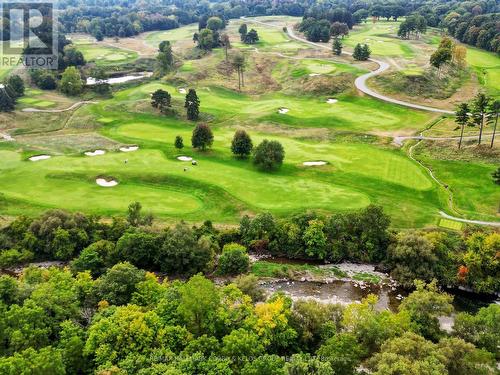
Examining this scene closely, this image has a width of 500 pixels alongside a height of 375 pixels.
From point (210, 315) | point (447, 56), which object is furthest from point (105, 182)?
point (447, 56)

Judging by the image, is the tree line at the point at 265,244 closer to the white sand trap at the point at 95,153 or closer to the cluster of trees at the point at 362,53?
the white sand trap at the point at 95,153

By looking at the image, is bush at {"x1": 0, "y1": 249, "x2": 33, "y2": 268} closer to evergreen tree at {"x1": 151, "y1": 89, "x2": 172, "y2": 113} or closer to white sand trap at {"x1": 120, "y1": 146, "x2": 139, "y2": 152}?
white sand trap at {"x1": 120, "y1": 146, "x2": 139, "y2": 152}

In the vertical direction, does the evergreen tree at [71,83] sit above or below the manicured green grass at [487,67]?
below

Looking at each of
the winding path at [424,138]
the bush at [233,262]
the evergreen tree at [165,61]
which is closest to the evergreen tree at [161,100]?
the evergreen tree at [165,61]

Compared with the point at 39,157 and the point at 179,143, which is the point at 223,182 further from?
the point at 39,157

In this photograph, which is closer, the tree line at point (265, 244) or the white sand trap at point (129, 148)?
the tree line at point (265, 244)

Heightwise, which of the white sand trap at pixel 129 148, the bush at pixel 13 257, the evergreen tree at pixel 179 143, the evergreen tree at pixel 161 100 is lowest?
the bush at pixel 13 257
